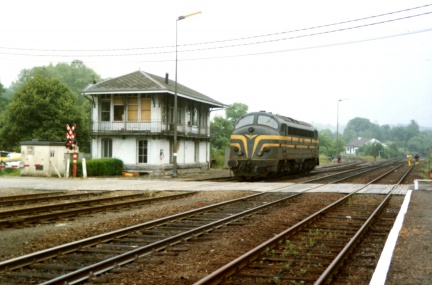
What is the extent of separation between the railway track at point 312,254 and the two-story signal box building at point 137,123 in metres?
21.5

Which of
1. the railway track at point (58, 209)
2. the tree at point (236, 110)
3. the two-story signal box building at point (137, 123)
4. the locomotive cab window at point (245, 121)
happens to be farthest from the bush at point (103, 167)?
the tree at point (236, 110)

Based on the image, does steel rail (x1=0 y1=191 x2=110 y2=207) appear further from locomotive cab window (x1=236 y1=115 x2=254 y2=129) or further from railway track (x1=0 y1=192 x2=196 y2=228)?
locomotive cab window (x1=236 y1=115 x2=254 y2=129)

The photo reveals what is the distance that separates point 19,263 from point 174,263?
2188 mm

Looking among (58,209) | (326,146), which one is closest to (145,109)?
(58,209)

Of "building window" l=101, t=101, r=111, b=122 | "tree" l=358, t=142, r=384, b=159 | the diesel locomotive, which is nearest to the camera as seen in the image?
the diesel locomotive

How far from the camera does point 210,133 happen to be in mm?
42156

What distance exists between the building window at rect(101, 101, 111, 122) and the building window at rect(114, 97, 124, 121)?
1.73 ft

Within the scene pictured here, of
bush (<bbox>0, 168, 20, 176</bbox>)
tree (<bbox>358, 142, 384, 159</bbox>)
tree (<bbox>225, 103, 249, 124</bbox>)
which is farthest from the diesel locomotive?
tree (<bbox>358, 142, 384, 159</bbox>)

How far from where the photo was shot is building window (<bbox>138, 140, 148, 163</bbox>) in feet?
110

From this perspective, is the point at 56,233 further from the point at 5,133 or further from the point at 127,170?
the point at 5,133

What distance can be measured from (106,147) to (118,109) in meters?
2.83

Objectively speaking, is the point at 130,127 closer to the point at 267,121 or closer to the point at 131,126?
the point at 131,126

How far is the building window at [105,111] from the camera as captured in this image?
115 feet

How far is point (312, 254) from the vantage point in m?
7.96
